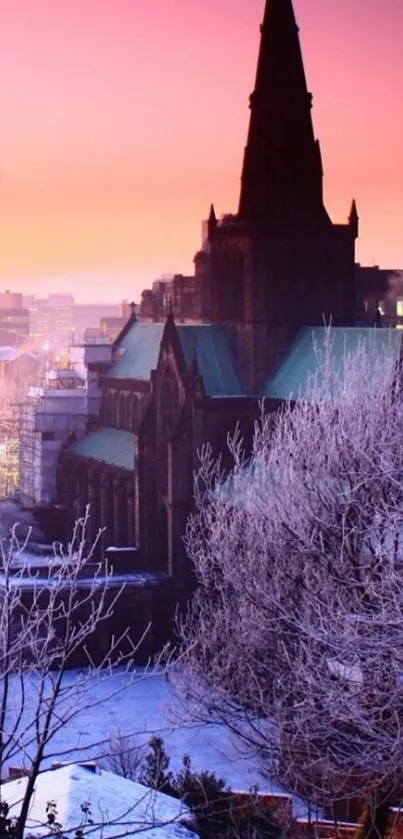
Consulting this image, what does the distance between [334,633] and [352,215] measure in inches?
1441

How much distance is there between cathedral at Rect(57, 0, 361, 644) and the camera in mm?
52688

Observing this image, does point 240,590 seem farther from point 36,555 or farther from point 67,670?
point 36,555

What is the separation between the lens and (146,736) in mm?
38438

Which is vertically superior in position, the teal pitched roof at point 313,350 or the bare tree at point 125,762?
the teal pitched roof at point 313,350

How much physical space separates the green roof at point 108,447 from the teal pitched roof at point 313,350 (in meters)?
8.65

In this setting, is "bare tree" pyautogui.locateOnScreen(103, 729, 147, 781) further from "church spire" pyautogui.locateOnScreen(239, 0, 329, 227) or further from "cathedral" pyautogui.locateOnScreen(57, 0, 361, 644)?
"church spire" pyautogui.locateOnScreen(239, 0, 329, 227)

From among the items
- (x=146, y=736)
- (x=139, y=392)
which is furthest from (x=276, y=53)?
(x=146, y=736)

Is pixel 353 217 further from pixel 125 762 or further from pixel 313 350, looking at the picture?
pixel 125 762

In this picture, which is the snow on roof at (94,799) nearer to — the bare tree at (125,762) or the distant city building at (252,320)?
the bare tree at (125,762)

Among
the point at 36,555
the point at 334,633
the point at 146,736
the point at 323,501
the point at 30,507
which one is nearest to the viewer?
the point at 334,633

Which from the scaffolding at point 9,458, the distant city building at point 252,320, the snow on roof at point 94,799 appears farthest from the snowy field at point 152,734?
the scaffolding at point 9,458

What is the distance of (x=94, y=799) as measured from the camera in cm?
2580

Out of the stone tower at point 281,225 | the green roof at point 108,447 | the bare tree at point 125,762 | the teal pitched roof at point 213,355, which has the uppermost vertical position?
the stone tower at point 281,225

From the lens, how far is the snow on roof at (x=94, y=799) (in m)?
24.6
